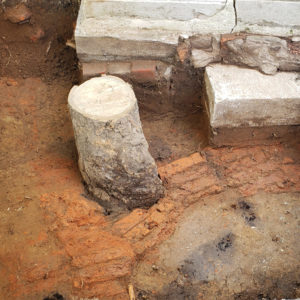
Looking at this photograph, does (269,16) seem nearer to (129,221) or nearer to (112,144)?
(112,144)

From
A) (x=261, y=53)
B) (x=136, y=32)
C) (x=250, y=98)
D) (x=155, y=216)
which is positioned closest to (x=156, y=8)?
(x=136, y=32)

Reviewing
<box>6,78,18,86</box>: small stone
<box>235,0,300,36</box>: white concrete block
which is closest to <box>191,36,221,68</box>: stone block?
<box>235,0,300,36</box>: white concrete block

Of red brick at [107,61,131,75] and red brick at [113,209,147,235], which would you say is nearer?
red brick at [113,209,147,235]

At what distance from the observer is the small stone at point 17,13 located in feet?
12.0

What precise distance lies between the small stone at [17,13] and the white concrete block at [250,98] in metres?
1.95

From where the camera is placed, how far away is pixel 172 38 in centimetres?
323

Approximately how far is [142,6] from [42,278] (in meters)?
2.42

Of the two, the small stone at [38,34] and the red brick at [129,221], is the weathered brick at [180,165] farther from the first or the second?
the small stone at [38,34]

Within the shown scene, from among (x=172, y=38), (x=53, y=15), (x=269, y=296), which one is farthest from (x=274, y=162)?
(x=53, y=15)

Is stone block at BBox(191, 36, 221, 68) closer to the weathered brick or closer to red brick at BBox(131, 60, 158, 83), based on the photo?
red brick at BBox(131, 60, 158, 83)

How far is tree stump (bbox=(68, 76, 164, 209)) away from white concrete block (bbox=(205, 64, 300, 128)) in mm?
785

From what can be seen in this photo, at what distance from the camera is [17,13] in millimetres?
3660

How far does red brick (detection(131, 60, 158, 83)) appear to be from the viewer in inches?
130

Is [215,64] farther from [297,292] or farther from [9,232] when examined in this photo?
[9,232]
